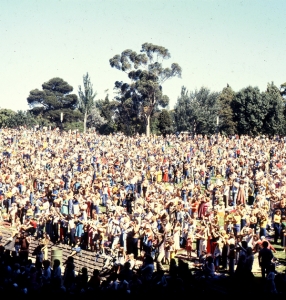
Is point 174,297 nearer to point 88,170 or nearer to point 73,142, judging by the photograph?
point 88,170

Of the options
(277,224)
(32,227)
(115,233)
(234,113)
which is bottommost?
(32,227)

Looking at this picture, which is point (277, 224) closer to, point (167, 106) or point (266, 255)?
point (266, 255)

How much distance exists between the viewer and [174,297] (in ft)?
39.0

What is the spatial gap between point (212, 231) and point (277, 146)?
23506 mm

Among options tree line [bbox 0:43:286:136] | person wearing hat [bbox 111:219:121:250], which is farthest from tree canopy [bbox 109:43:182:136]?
person wearing hat [bbox 111:219:121:250]

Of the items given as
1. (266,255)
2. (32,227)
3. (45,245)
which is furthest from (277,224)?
(32,227)

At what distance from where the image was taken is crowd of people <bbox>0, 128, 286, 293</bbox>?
1520 centimetres

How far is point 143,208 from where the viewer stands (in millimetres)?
22328

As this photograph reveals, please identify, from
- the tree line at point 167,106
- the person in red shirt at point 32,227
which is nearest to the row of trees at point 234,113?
the tree line at point 167,106

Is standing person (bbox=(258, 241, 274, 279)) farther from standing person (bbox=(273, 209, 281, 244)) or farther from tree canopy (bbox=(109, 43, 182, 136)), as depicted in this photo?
tree canopy (bbox=(109, 43, 182, 136))

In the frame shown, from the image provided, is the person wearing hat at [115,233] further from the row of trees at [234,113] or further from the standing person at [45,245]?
the row of trees at [234,113]

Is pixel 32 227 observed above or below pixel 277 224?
below

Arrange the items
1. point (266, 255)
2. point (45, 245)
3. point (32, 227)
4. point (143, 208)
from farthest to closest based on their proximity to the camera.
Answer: point (32, 227) → point (143, 208) → point (45, 245) → point (266, 255)

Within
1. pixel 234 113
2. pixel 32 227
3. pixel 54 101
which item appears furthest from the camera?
pixel 54 101
